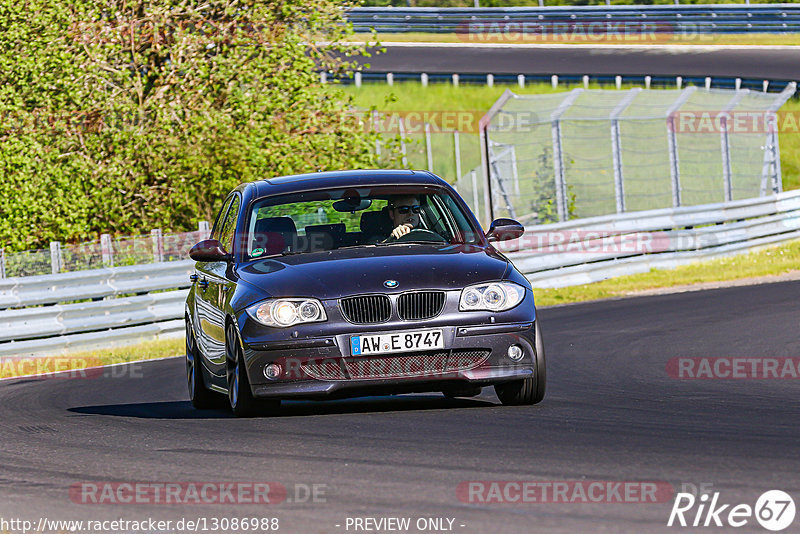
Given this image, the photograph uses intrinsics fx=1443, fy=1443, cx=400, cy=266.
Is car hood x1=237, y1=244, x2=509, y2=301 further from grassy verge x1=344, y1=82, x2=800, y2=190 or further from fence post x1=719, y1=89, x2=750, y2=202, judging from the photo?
grassy verge x1=344, y1=82, x2=800, y2=190

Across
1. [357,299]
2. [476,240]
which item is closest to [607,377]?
[476,240]

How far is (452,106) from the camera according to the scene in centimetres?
A: 4109

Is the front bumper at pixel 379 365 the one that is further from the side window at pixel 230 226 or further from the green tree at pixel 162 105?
the green tree at pixel 162 105

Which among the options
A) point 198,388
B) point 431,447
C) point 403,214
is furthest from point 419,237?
point 431,447

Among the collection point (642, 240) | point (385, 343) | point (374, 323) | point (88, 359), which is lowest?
point (642, 240)

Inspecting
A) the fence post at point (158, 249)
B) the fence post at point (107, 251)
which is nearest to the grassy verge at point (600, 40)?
the fence post at point (158, 249)

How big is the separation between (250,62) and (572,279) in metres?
6.95

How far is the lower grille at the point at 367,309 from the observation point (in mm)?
8445

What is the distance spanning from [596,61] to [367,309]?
3921 cm

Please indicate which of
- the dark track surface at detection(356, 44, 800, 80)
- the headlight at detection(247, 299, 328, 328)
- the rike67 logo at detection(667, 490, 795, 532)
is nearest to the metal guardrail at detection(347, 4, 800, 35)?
the dark track surface at detection(356, 44, 800, 80)

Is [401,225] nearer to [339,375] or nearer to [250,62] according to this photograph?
[339,375]

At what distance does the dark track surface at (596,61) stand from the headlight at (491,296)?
1265 inches

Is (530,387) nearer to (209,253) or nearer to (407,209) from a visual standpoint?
(407,209)

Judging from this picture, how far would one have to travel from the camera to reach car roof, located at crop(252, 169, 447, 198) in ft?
32.4
